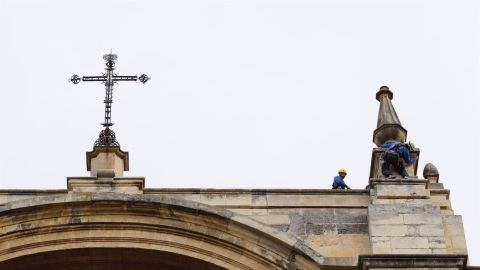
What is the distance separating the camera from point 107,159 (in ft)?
67.7

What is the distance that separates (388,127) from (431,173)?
123 centimetres

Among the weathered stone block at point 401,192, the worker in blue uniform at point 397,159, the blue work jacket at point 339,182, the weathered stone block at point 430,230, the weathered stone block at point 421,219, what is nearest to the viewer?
the weathered stone block at point 430,230

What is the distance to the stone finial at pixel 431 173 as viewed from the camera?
20984 mm

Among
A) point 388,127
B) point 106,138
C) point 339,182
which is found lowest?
point 339,182

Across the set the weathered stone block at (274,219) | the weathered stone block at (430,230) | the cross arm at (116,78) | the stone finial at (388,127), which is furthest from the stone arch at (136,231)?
the cross arm at (116,78)

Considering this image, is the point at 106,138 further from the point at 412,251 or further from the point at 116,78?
the point at 412,251

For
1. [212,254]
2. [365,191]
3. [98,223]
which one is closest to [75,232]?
[98,223]

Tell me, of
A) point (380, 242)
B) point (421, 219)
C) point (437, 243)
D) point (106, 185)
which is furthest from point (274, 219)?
point (106, 185)

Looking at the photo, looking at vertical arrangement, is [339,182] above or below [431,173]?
below

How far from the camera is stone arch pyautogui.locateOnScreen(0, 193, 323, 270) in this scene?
18.5 metres

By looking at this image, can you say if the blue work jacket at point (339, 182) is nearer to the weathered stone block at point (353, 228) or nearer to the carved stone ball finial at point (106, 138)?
the weathered stone block at point (353, 228)

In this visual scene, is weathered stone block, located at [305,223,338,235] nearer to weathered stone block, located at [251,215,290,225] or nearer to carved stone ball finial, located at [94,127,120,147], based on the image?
weathered stone block, located at [251,215,290,225]

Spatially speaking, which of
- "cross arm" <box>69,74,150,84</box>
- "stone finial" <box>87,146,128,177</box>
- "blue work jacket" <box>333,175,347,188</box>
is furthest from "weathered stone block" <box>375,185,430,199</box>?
"cross arm" <box>69,74,150,84</box>

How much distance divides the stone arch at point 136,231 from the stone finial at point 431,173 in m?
3.41
